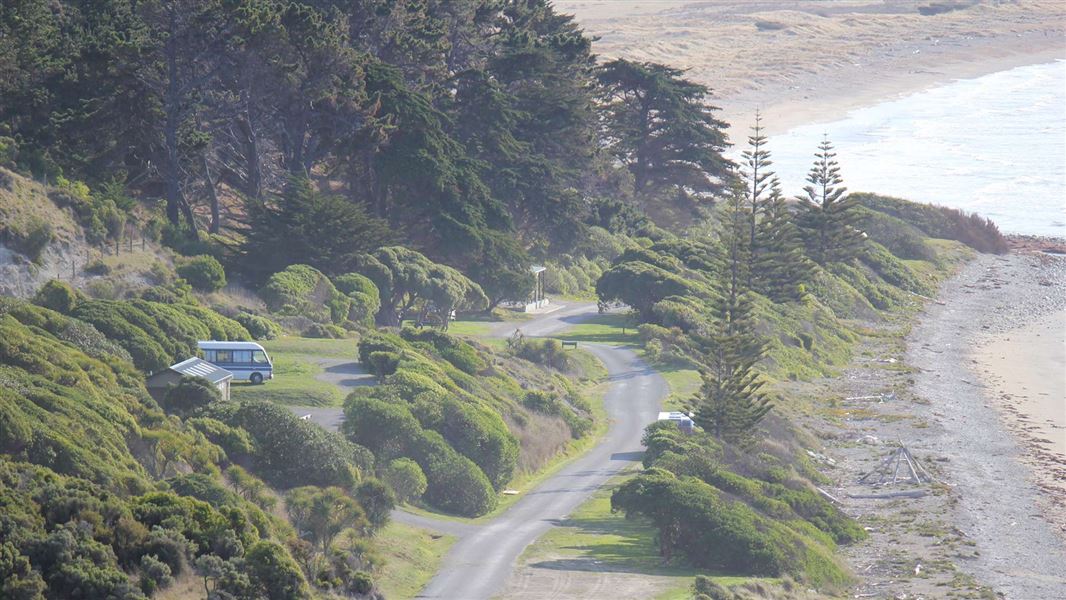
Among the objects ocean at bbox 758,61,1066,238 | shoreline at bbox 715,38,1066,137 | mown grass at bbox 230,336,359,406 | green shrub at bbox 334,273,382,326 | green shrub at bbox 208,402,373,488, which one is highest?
shoreline at bbox 715,38,1066,137

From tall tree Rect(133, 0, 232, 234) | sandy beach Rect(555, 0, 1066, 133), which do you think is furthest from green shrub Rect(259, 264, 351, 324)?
sandy beach Rect(555, 0, 1066, 133)

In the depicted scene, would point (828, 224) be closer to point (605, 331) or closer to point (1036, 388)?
point (1036, 388)

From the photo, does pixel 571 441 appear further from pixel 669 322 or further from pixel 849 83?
pixel 849 83

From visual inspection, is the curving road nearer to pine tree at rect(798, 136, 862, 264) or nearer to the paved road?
the paved road

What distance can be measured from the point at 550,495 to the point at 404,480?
418 cm

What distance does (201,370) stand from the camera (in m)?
33.6

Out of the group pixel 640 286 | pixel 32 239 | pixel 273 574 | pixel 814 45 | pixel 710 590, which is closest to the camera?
pixel 273 574

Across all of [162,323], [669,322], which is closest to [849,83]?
[669,322]

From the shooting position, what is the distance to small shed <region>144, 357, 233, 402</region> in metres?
32.7

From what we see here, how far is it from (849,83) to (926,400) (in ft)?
273

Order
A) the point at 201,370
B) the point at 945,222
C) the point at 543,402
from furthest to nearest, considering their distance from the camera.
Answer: the point at 945,222, the point at 543,402, the point at 201,370

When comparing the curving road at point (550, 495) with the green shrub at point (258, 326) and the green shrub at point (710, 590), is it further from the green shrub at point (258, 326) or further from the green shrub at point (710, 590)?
the green shrub at point (258, 326)

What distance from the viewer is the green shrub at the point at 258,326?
4109 cm

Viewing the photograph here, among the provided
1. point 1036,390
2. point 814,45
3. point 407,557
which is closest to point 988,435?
point 1036,390
